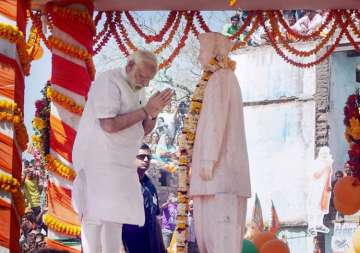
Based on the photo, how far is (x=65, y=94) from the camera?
30.1 feet

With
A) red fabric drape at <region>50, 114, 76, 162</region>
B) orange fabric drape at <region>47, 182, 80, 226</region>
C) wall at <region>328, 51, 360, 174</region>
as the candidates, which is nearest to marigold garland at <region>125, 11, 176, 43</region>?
red fabric drape at <region>50, 114, 76, 162</region>

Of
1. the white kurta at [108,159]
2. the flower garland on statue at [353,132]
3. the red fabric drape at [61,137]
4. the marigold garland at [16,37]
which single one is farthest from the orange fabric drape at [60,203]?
the flower garland on statue at [353,132]

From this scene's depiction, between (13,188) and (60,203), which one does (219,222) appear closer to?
(13,188)

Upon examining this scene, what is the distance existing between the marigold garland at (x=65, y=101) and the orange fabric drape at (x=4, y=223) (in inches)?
64.0

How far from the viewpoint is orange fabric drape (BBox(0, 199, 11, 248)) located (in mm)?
7742

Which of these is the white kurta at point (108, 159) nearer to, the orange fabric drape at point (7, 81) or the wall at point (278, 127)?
the orange fabric drape at point (7, 81)

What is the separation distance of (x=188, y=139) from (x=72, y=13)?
202cm

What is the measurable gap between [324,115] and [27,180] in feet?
22.9

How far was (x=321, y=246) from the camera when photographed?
1934 cm

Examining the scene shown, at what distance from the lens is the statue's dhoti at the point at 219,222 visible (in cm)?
774

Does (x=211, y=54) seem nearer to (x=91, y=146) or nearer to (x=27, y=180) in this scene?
(x=91, y=146)

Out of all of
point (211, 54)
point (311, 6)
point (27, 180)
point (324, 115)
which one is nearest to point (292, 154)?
point (324, 115)

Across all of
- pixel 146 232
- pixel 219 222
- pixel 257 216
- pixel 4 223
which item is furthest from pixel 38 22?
pixel 257 216

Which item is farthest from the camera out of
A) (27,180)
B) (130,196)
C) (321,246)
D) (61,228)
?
(321,246)
